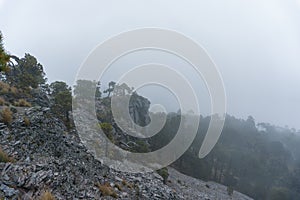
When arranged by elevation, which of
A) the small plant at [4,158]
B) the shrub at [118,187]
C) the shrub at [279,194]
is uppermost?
the shrub at [279,194]

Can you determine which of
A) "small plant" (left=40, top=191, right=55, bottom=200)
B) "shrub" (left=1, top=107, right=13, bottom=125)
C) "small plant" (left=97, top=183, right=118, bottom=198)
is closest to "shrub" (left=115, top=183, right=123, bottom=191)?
"small plant" (left=97, top=183, right=118, bottom=198)

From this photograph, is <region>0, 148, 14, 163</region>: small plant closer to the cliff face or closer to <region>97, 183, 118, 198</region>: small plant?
the cliff face

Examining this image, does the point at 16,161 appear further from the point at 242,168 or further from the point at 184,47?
the point at 242,168

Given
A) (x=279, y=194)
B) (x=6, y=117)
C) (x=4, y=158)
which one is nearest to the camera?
(x=4, y=158)

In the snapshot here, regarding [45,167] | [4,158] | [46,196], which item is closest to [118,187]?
[45,167]

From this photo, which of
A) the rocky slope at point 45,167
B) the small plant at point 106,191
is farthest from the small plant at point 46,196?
the small plant at point 106,191

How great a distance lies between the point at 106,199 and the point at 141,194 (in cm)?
534

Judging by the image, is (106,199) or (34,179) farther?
(106,199)

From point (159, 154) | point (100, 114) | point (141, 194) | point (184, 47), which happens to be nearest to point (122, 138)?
point (100, 114)

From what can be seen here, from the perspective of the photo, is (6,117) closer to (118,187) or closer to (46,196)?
(46,196)

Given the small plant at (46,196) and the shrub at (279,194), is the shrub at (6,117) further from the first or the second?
the shrub at (279,194)

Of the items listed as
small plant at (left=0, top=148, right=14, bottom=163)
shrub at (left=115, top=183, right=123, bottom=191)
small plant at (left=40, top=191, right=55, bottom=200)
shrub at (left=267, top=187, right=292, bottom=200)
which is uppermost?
shrub at (left=267, top=187, right=292, bottom=200)

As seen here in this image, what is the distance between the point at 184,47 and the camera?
52.6ft

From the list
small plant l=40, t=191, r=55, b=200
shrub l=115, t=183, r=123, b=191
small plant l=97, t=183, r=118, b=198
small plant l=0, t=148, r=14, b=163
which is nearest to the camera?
small plant l=40, t=191, r=55, b=200
